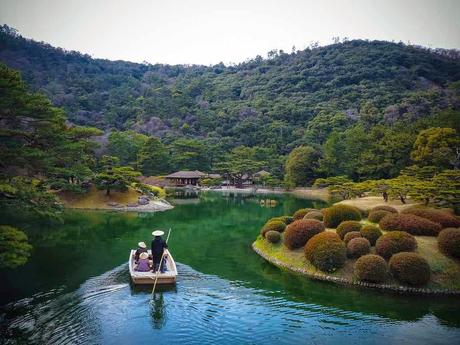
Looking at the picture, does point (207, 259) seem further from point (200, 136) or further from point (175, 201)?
point (200, 136)

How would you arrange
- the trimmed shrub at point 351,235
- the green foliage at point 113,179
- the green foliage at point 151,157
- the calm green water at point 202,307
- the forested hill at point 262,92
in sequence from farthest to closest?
the forested hill at point 262,92
the green foliage at point 151,157
the green foliage at point 113,179
the trimmed shrub at point 351,235
the calm green water at point 202,307

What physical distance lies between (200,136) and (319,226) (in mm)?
80816

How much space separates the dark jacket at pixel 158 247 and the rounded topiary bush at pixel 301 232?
21.1ft

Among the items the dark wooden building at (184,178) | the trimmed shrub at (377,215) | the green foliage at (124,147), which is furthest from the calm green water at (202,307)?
the green foliage at (124,147)

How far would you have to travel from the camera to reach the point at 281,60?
153m

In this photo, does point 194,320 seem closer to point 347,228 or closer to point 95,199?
point 347,228

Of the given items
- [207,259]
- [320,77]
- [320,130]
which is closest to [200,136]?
[320,130]

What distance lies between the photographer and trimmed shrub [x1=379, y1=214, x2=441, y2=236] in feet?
54.3

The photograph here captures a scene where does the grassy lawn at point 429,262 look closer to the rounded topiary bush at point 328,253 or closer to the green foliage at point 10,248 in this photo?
the rounded topiary bush at point 328,253

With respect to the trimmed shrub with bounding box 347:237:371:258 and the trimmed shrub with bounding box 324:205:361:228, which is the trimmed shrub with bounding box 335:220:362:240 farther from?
the trimmed shrub with bounding box 324:205:361:228

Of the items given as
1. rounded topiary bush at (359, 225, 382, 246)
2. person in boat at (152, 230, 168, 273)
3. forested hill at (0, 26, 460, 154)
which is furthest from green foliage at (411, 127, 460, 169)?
forested hill at (0, 26, 460, 154)

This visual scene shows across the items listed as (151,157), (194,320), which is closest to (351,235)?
(194,320)

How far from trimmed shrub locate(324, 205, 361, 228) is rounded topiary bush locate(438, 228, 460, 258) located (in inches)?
180

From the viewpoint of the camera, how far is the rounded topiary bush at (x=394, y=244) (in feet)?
47.9
